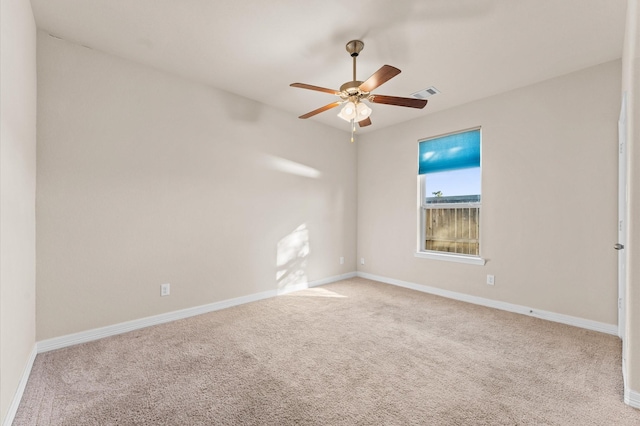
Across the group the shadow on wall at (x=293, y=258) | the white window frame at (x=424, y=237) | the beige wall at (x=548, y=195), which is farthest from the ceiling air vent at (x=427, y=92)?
the shadow on wall at (x=293, y=258)

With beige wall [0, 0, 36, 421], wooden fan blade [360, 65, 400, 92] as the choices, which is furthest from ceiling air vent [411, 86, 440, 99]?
beige wall [0, 0, 36, 421]

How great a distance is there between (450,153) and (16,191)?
175 inches

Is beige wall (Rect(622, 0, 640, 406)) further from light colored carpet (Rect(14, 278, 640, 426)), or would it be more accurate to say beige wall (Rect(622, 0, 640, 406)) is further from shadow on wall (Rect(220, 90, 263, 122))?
shadow on wall (Rect(220, 90, 263, 122))

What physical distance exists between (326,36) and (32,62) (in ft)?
7.72

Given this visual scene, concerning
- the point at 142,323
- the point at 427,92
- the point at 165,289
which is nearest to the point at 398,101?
the point at 427,92

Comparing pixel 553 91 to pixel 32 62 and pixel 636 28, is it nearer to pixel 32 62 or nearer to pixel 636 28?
pixel 636 28

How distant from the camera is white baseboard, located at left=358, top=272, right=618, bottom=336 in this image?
2.85 metres

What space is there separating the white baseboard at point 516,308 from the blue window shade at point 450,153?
1.74 m

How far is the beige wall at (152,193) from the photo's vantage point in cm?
248

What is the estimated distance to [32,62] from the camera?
227 cm

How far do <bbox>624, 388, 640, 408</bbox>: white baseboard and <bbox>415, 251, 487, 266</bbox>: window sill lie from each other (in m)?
2.00

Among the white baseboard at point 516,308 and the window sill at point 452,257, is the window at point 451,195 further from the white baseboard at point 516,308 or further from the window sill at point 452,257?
the white baseboard at point 516,308

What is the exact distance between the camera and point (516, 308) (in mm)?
3400

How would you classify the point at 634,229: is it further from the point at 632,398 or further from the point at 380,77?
the point at 380,77
